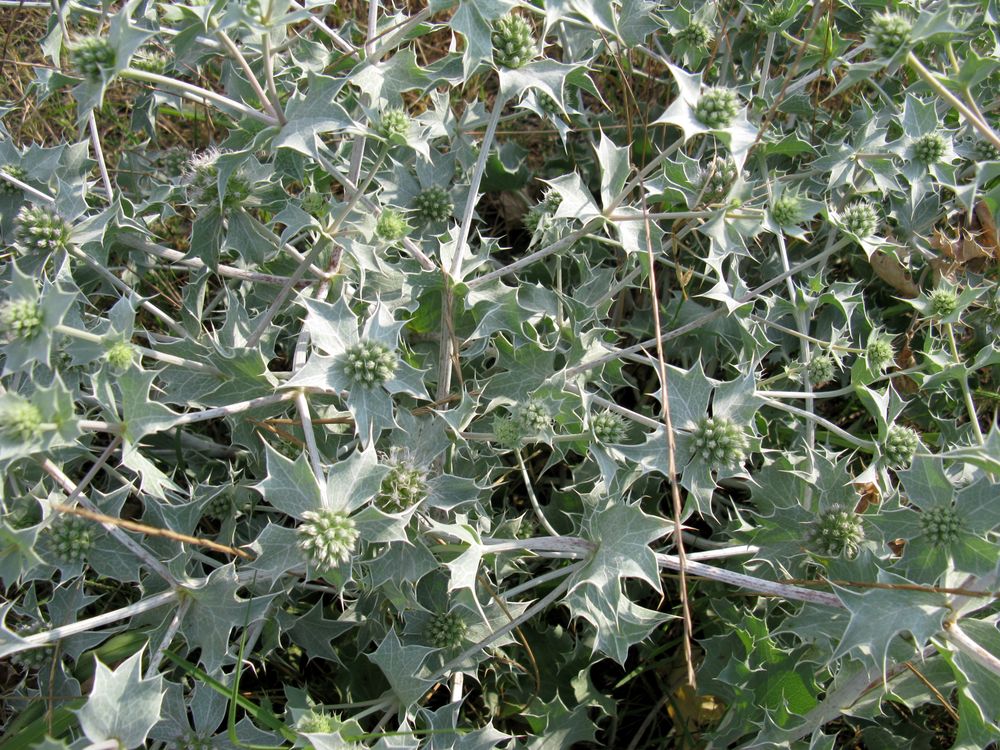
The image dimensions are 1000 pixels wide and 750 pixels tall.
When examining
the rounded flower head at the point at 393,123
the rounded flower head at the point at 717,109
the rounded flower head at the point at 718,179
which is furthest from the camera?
the rounded flower head at the point at 718,179

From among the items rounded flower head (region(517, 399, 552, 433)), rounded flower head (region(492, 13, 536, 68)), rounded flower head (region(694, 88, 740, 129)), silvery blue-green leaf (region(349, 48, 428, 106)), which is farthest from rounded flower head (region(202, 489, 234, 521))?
rounded flower head (region(694, 88, 740, 129))

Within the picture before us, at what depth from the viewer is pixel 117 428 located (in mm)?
1743

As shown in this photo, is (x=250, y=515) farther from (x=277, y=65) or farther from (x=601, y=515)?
(x=277, y=65)

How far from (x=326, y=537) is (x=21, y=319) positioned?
845 mm

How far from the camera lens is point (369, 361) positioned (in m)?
1.78

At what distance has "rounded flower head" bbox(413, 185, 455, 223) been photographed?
251 centimetres

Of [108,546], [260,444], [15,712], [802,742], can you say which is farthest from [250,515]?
[802,742]

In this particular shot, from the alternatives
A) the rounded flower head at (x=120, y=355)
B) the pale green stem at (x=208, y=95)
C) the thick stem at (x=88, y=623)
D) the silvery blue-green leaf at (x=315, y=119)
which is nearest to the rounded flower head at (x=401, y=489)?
the thick stem at (x=88, y=623)

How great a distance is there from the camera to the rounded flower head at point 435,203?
251 cm

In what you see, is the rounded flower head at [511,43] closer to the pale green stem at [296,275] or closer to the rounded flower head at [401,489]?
the pale green stem at [296,275]

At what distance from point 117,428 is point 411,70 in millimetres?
1195

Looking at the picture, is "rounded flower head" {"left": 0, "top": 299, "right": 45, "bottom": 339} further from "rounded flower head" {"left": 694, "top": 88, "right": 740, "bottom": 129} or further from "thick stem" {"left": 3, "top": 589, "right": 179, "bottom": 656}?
"rounded flower head" {"left": 694, "top": 88, "right": 740, "bottom": 129}

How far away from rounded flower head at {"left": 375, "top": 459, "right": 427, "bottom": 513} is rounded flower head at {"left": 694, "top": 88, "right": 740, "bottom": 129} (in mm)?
1229

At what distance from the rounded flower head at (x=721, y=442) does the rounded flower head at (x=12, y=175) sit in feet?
6.74
